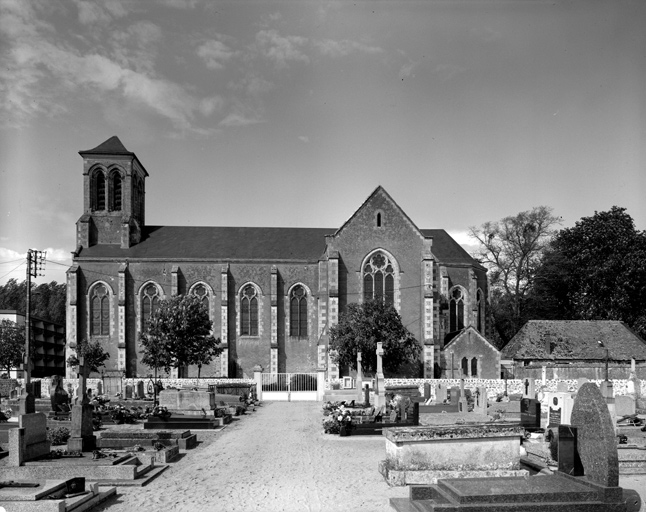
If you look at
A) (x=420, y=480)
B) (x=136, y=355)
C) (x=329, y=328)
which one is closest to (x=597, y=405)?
(x=420, y=480)

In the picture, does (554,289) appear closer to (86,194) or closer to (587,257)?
(587,257)

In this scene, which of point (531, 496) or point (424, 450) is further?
point (424, 450)

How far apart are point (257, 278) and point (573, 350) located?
70.8 ft

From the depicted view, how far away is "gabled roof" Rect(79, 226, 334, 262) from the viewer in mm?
46562

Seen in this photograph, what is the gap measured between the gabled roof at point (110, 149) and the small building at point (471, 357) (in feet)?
90.2

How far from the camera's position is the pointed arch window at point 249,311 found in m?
45.8

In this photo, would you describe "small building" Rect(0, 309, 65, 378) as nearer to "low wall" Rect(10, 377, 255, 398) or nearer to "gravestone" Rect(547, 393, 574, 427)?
"low wall" Rect(10, 377, 255, 398)

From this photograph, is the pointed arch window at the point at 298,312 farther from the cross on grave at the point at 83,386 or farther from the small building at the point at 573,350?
the cross on grave at the point at 83,386

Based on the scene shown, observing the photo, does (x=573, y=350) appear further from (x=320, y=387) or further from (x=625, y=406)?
(x=625, y=406)

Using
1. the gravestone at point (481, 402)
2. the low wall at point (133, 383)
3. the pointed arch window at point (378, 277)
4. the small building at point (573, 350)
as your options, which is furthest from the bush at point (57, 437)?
the pointed arch window at point (378, 277)

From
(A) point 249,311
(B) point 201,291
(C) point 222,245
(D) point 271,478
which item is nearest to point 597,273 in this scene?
(A) point 249,311

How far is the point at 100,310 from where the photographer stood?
45.6 m

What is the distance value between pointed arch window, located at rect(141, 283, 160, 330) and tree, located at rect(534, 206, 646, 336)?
30.0 m

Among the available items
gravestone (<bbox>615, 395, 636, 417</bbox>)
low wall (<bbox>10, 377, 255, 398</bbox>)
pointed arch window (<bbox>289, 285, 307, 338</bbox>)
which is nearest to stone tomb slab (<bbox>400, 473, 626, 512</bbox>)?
gravestone (<bbox>615, 395, 636, 417</bbox>)
